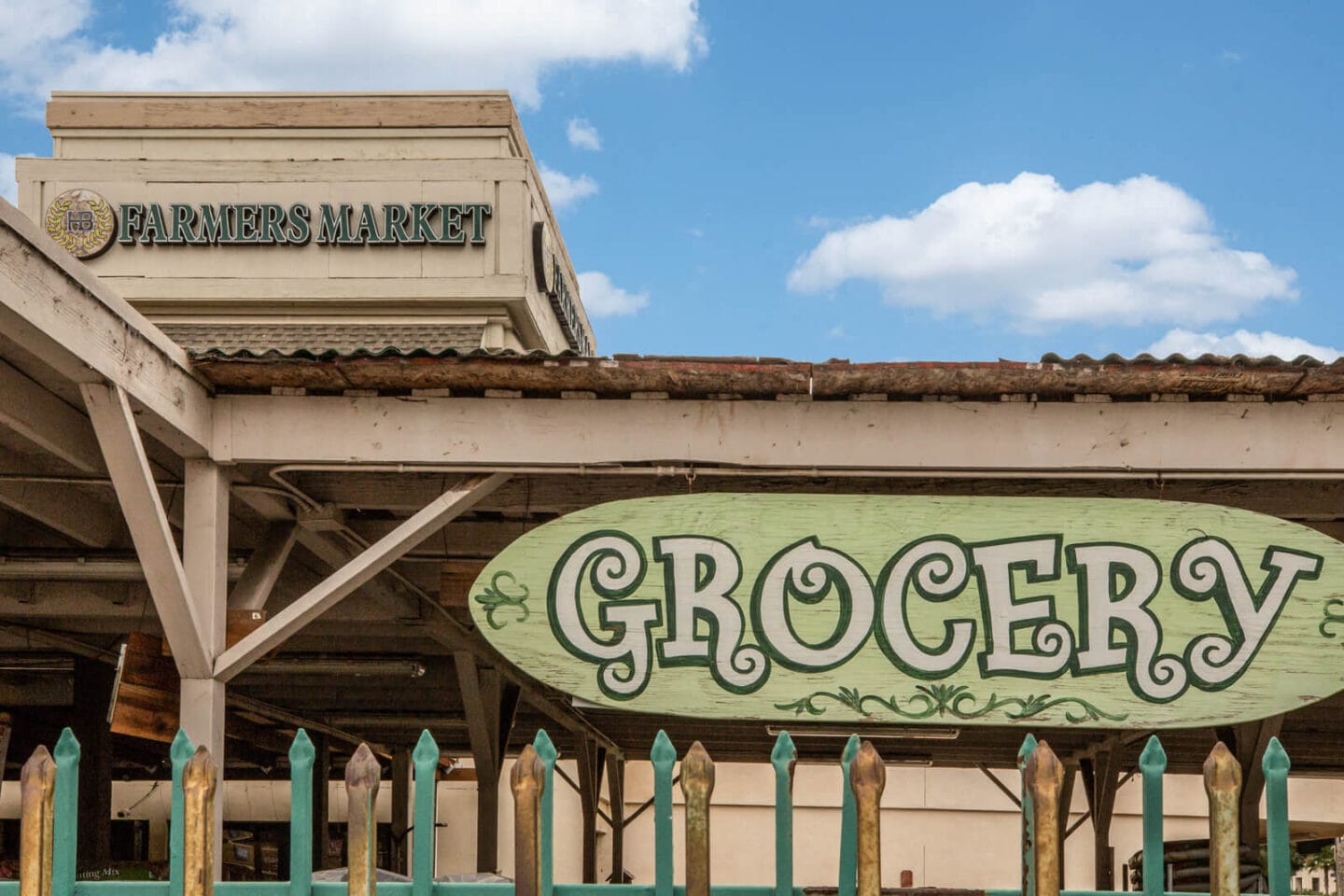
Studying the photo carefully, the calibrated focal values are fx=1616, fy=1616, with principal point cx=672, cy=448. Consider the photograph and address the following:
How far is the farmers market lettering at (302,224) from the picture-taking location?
18.0 m

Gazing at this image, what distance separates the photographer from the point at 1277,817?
411 cm

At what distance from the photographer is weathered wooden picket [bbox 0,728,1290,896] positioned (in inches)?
163

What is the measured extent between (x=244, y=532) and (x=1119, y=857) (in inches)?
898

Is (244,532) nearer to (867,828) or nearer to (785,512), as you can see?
(785,512)

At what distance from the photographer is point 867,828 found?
4184 mm

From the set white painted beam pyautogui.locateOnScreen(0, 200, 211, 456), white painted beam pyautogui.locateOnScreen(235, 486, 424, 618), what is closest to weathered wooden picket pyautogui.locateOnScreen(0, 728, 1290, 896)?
white painted beam pyautogui.locateOnScreen(0, 200, 211, 456)

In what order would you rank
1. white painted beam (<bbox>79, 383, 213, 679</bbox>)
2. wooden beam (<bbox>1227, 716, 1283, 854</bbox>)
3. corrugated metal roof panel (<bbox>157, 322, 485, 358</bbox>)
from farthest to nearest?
corrugated metal roof panel (<bbox>157, 322, 485, 358</bbox>)
wooden beam (<bbox>1227, 716, 1283, 854</bbox>)
white painted beam (<bbox>79, 383, 213, 679</bbox>)

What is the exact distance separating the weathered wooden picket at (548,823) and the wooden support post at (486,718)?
30.4ft

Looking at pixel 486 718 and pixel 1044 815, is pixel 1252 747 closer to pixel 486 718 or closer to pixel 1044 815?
pixel 486 718

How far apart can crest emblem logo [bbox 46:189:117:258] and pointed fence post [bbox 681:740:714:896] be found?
15.9 meters

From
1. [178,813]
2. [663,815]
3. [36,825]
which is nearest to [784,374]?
[663,815]

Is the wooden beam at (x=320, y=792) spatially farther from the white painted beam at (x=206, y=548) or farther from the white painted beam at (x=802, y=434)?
the white painted beam at (x=802, y=434)

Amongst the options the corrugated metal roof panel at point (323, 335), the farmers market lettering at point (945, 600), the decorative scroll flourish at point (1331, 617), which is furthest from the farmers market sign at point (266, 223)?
the decorative scroll flourish at point (1331, 617)

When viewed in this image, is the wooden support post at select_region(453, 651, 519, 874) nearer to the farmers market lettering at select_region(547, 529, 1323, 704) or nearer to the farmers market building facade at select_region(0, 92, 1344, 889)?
the farmers market building facade at select_region(0, 92, 1344, 889)
